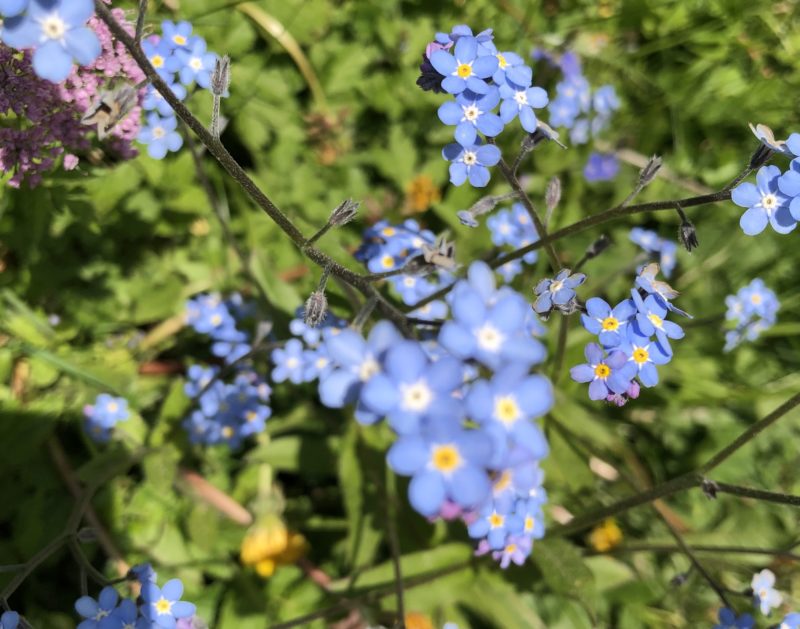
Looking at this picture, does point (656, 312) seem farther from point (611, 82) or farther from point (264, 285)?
point (611, 82)

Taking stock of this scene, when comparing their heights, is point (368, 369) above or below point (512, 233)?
below

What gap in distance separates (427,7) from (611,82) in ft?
4.76

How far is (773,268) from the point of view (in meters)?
5.01

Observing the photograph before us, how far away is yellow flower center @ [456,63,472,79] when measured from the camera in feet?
7.94

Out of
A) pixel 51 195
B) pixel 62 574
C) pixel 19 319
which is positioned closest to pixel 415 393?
pixel 51 195

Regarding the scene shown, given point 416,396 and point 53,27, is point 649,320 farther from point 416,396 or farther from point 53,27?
point 53,27

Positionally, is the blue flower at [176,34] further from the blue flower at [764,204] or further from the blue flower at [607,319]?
the blue flower at [764,204]

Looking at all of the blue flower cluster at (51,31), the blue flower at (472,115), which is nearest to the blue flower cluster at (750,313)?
the blue flower at (472,115)

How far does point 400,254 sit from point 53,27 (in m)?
1.93

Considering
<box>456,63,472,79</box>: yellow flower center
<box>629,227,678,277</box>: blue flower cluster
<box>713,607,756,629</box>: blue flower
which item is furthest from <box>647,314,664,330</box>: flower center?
<box>629,227,678,277</box>: blue flower cluster

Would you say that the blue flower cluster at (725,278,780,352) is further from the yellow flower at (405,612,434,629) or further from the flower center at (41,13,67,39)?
the flower center at (41,13,67,39)

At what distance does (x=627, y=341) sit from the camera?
2354mm

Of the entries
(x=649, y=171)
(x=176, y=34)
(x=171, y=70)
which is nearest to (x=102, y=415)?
(x=171, y=70)

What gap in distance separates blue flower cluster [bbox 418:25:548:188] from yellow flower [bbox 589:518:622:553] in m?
2.80
